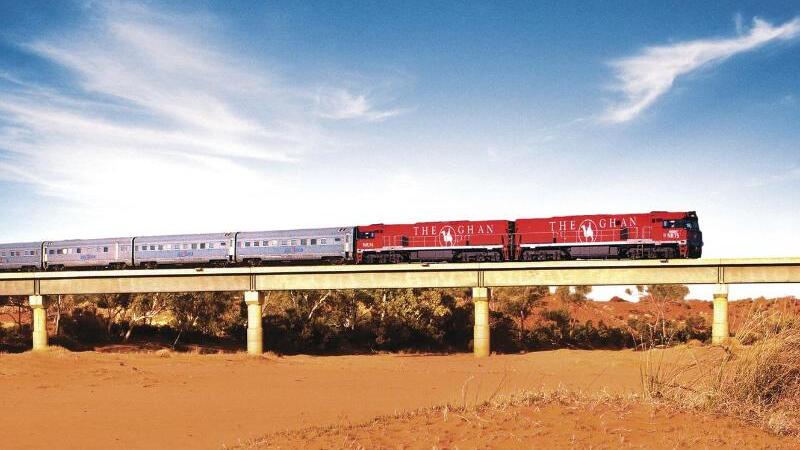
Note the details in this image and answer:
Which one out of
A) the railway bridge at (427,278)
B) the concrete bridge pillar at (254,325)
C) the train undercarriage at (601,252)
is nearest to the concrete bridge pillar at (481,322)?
the railway bridge at (427,278)

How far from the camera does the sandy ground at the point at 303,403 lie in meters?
11.1

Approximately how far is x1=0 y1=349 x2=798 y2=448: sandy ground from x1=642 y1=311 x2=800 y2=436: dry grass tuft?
40.7 inches

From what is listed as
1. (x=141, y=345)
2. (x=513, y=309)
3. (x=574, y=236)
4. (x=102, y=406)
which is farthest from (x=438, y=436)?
(x=513, y=309)

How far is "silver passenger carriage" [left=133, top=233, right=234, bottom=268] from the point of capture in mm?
45644

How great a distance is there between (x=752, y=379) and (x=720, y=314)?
2356cm

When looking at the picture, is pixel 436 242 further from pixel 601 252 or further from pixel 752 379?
pixel 752 379

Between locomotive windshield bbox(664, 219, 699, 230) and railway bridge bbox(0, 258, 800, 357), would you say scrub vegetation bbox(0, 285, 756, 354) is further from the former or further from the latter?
locomotive windshield bbox(664, 219, 699, 230)

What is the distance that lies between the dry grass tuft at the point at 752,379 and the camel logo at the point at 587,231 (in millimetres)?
24659

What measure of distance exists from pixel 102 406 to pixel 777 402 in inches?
709

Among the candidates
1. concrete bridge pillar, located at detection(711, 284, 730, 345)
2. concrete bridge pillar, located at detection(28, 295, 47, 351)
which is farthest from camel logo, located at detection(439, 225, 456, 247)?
concrete bridge pillar, located at detection(28, 295, 47, 351)

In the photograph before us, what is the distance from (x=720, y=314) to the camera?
33688 mm

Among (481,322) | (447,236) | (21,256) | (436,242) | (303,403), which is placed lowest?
(303,403)

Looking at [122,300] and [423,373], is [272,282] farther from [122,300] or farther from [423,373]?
[122,300]

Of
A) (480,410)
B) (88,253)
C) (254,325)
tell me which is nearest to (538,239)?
(254,325)
